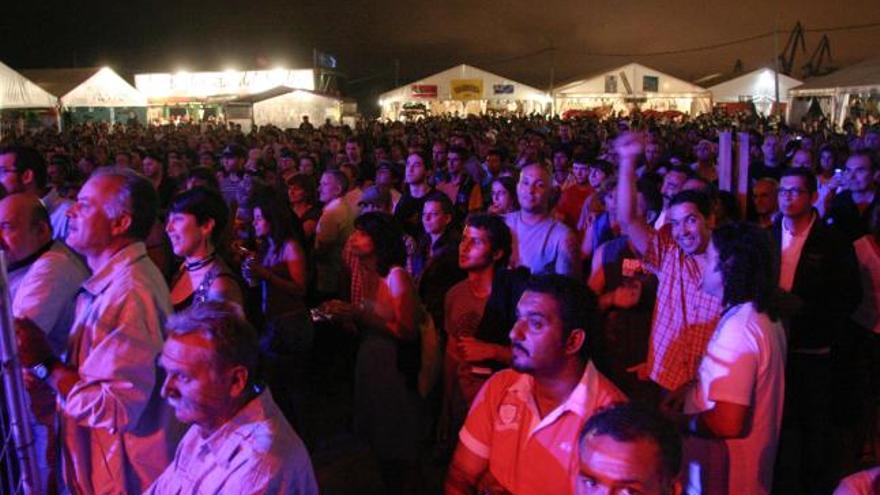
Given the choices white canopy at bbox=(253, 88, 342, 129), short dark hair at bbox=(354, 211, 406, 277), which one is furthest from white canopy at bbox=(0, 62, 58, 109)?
short dark hair at bbox=(354, 211, 406, 277)

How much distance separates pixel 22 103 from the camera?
61.8ft

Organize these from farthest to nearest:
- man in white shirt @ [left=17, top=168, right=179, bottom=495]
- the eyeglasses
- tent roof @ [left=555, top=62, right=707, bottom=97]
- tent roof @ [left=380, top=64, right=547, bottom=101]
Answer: tent roof @ [left=380, top=64, right=547, bottom=101], tent roof @ [left=555, top=62, right=707, bottom=97], the eyeglasses, man in white shirt @ [left=17, top=168, right=179, bottom=495]

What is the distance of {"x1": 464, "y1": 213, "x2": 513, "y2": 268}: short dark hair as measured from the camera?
12.2ft

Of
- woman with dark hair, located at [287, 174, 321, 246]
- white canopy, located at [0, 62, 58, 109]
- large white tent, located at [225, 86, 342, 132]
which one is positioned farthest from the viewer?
large white tent, located at [225, 86, 342, 132]

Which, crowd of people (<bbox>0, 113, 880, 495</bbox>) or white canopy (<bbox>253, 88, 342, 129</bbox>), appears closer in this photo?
crowd of people (<bbox>0, 113, 880, 495</bbox>)

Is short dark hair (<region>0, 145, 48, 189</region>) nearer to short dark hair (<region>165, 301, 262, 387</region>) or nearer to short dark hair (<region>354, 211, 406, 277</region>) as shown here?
short dark hair (<region>354, 211, 406, 277</region>)

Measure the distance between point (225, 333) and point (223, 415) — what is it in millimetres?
215

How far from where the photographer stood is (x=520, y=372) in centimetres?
230

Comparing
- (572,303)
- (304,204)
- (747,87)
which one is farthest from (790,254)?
(747,87)

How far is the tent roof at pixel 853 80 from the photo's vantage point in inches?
816

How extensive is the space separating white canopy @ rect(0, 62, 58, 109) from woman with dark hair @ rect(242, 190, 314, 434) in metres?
16.0

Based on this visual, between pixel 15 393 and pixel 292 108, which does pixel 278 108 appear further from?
pixel 15 393

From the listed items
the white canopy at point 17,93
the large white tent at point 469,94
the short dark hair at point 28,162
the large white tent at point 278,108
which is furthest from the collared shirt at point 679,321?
the large white tent at point 469,94

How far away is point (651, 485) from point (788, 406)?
2.52 meters
